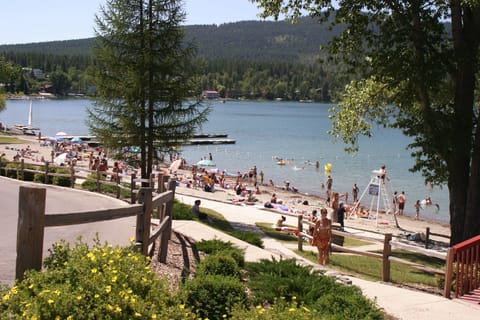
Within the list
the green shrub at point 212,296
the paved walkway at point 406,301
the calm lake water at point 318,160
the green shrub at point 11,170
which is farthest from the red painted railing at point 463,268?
the calm lake water at point 318,160

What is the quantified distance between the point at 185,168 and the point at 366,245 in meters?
37.5

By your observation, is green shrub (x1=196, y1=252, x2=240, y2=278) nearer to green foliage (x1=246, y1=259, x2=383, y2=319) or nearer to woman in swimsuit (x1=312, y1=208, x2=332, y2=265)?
green foliage (x1=246, y1=259, x2=383, y2=319)

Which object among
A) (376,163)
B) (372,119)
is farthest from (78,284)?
(376,163)

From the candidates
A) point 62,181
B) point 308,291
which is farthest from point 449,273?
point 62,181

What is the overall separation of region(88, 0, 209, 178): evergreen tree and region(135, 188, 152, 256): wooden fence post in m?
12.8

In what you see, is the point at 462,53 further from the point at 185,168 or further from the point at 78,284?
the point at 185,168

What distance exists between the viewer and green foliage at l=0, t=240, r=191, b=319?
4473 mm

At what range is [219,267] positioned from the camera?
790 centimetres

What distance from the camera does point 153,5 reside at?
2030cm

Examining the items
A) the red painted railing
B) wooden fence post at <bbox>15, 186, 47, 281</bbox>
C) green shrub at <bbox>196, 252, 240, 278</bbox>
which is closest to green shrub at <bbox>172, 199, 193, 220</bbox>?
green shrub at <bbox>196, 252, 240, 278</bbox>

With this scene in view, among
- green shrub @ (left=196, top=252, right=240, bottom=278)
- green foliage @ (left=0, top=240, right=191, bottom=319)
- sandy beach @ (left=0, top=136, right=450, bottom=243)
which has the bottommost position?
sandy beach @ (left=0, top=136, right=450, bottom=243)

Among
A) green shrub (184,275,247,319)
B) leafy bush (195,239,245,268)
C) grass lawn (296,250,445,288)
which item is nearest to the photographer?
green shrub (184,275,247,319)

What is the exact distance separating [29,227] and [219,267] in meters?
3.25

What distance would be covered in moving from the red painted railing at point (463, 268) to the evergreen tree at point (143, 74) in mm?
12544
